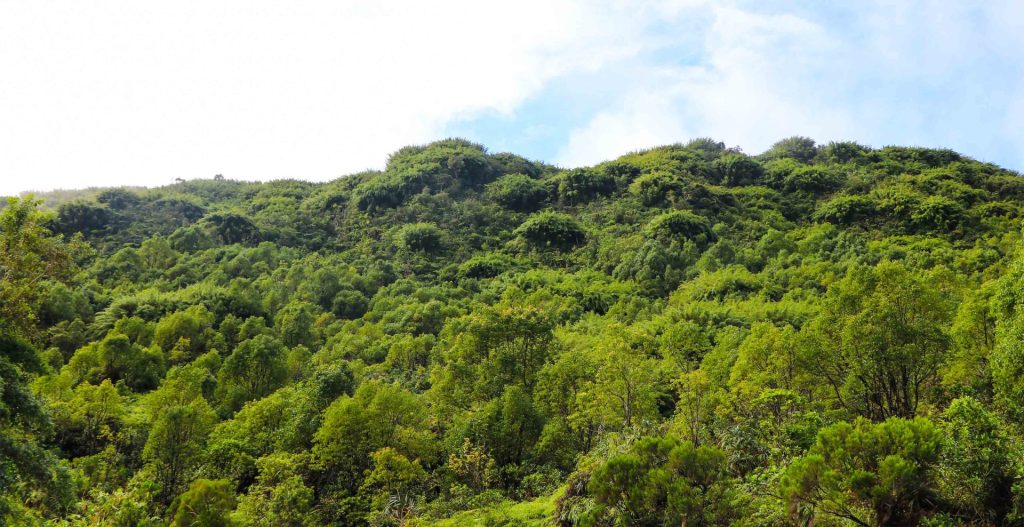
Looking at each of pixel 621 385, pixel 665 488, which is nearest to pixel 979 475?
pixel 665 488

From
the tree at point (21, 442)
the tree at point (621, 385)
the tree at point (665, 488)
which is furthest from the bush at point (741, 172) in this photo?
the tree at point (21, 442)

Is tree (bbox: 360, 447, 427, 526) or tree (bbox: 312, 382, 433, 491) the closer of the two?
tree (bbox: 360, 447, 427, 526)

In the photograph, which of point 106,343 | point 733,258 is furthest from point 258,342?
point 733,258

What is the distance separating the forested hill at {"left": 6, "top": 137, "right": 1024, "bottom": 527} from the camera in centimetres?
1285

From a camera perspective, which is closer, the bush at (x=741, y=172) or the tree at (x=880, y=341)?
the tree at (x=880, y=341)

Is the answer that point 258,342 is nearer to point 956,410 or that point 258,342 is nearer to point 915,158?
point 956,410

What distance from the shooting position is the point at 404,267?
245 ft

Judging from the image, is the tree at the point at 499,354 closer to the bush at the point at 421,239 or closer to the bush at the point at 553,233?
the bush at the point at 553,233

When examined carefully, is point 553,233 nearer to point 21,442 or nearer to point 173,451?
point 173,451

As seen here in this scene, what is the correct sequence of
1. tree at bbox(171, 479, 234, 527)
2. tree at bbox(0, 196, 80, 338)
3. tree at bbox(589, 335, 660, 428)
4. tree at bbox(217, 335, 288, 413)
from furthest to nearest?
tree at bbox(217, 335, 288, 413) → tree at bbox(589, 335, 660, 428) → tree at bbox(171, 479, 234, 527) → tree at bbox(0, 196, 80, 338)

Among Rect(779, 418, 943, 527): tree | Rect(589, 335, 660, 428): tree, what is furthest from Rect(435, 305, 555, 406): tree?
Rect(779, 418, 943, 527): tree

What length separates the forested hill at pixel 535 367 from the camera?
12.9m

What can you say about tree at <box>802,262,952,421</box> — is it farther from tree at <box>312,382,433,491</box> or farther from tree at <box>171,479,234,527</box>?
tree at <box>171,479,234,527</box>

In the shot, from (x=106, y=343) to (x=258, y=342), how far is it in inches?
405
